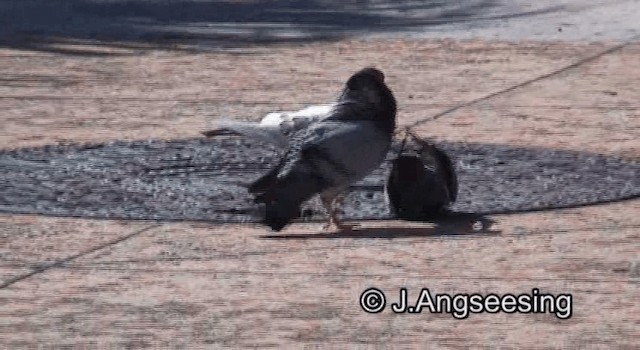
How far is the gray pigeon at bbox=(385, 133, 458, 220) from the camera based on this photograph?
7.60 m

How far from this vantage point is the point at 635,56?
42.2 ft

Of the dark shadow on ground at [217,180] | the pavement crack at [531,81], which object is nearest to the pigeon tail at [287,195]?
the dark shadow on ground at [217,180]

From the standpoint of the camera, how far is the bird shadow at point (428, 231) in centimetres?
740

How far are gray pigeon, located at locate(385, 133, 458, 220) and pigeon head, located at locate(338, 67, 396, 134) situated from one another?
13.2 inches

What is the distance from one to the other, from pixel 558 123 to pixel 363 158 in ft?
10.4

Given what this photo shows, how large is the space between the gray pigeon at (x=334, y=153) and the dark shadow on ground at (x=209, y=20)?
636 cm

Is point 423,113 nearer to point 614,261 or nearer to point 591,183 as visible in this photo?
point 591,183

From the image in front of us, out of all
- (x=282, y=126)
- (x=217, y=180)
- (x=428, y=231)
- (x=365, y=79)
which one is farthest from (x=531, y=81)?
(x=365, y=79)

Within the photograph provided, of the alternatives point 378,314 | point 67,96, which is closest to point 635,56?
point 67,96

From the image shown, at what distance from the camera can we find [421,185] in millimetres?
7594

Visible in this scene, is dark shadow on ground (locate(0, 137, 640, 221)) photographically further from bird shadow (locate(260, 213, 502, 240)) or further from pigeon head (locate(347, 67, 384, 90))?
pigeon head (locate(347, 67, 384, 90))

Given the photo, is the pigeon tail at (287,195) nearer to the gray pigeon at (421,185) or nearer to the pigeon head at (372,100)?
the pigeon head at (372,100)

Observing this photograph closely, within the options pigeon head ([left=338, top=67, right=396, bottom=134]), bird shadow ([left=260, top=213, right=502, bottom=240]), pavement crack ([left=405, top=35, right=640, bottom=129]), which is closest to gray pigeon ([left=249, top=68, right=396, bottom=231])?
pigeon head ([left=338, top=67, right=396, bottom=134])

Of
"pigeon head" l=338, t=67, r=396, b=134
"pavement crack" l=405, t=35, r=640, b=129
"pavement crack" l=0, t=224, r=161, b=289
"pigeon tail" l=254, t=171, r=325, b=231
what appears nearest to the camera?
"pavement crack" l=0, t=224, r=161, b=289
